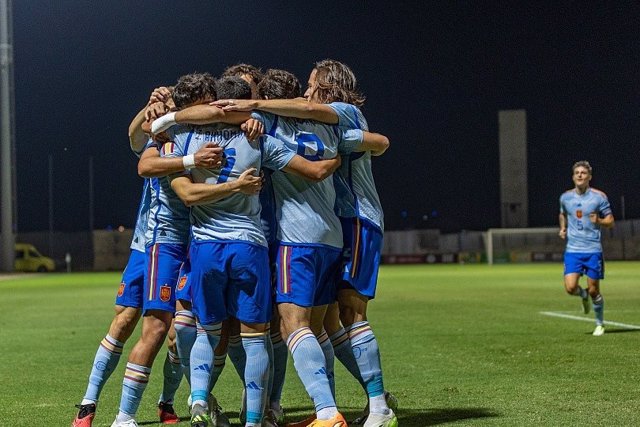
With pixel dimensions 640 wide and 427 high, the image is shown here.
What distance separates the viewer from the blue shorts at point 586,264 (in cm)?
1411

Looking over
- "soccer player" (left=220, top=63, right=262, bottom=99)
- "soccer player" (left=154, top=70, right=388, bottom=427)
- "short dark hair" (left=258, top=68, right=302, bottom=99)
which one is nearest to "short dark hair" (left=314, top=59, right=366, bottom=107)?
"short dark hair" (left=258, top=68, right=302, bottom=99)

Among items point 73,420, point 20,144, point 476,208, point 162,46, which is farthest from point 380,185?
point 73,420

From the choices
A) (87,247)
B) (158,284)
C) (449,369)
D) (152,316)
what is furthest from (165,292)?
(87,247)

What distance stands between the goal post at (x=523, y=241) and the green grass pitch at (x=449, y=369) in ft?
110

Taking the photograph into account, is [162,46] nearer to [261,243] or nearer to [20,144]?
Result: [20,144]

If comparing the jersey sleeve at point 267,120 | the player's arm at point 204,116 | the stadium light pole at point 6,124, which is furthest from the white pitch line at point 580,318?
the stadium light pole at point 6,124

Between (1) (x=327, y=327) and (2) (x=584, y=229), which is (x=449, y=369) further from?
(2) (x=584, y=229)

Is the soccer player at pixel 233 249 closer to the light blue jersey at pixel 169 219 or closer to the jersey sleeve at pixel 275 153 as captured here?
the jersey sleeve at pixel 275 153

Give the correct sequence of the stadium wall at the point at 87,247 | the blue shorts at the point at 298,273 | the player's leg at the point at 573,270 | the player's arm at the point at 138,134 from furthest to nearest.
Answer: the stadium wall at the point at 87,247, the player's leg at the point at 573,270, the player's arm at the point at 138,134, the blue shorts at the point at 298,273

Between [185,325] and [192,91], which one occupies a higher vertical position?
[192,91]

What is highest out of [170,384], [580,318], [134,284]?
[134,284]

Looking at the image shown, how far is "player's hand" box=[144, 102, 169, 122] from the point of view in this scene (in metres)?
6.30

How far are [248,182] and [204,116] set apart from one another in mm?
437

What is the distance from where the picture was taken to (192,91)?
234 inches
